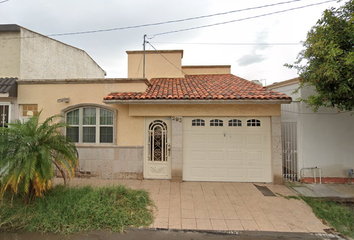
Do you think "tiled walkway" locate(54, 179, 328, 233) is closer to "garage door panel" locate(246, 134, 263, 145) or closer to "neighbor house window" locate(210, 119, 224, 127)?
"garage door panel" locate(246, 134, 263, 145)

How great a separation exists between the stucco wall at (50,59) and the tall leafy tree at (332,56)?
1079cm

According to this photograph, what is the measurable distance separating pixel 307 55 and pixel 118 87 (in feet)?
21.7

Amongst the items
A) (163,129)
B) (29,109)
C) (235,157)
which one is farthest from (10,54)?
(235,157)

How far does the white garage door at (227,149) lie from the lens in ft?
22.2

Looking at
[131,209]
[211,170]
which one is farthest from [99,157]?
[211,170]

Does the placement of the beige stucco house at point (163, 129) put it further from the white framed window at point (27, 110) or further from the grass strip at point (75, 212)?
the grass strip at point (75, 212)

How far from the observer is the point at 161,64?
32.6 ft

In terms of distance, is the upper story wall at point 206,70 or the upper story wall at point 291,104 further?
the upper story wall at point 206,70

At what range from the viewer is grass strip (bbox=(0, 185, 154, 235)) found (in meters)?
3.94

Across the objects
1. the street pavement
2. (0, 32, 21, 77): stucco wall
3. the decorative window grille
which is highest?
(0, 32, 21, 77): stucco wall

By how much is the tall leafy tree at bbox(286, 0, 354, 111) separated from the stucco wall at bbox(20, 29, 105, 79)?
35.4ft

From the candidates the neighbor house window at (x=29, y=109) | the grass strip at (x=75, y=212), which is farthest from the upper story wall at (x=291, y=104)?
the neighbor house window at (x=29, y=109)

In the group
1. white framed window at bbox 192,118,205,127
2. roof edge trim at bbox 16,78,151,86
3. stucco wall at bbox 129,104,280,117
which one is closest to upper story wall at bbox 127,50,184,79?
roof edge trim at bbox 16,78,151,86

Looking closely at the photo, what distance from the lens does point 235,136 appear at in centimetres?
682
